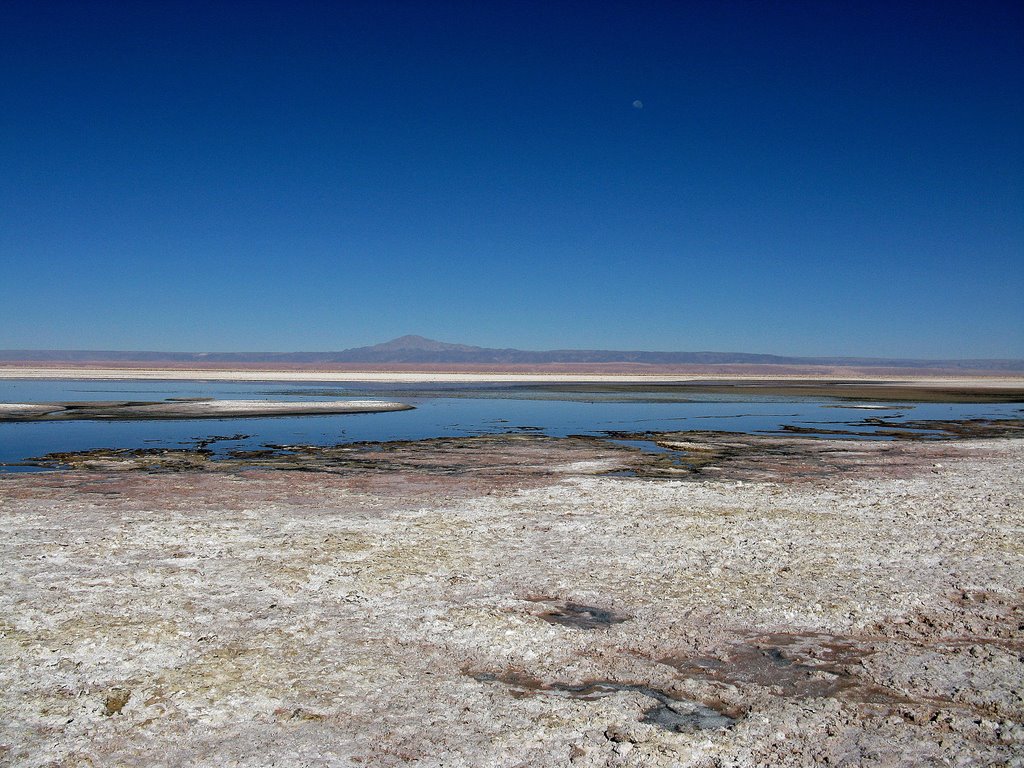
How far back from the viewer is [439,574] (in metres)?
7.88

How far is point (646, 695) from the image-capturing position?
5211 mm

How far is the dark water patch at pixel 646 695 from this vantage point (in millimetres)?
4805

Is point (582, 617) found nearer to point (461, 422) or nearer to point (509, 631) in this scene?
point (509, 631)

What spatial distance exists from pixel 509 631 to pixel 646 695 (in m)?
1.40

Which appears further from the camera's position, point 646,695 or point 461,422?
point 461,422

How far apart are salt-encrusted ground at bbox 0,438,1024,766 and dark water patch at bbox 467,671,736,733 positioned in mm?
22

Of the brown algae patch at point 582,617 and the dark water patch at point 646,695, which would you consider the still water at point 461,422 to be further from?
the dark water patch at point 646,695

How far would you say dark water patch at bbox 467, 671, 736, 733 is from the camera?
4805 millimetres

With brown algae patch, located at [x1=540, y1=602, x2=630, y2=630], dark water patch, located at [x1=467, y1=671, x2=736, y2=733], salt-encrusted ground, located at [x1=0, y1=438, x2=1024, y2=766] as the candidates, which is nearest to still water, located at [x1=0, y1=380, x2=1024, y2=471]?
salt-encrusted ground, located at [x1=0, y1=438, x2=1024, y2=766]

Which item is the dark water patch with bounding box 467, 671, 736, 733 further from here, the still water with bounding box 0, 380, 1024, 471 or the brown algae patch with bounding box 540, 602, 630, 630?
the still water with bounding box 0, 380, 1024, 471

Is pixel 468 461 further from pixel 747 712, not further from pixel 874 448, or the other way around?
pixel 747 712

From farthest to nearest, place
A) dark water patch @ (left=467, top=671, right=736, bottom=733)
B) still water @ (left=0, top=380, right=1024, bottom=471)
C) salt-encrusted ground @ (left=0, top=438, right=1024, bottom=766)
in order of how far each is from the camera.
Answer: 1. still water @ (left=0, top=380, right=1024, bottom=471)
2. dark water patch @ (left=467, top=671, right=736, bottom=733)
3. salt-encrusted ground @ (left=0, top=438, right=1024, bottom=766)

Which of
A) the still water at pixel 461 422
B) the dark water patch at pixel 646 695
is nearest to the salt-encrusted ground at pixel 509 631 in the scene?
the dark water patch at pixel 646 695

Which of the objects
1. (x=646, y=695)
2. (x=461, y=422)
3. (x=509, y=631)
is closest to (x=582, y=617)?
(x=509, y=631)
